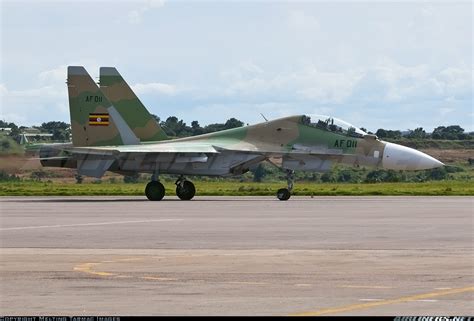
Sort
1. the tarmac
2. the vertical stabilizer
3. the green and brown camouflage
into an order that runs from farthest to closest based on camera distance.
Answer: the green and brown camouflage
the vertical stabilizer
the tarmac

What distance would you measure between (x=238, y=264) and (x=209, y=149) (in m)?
27.8

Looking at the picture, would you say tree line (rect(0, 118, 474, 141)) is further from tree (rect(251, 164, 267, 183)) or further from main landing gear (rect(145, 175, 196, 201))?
main landing gear (rect(145, 175, 196, 201))

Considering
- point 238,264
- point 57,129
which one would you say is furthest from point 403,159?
point 57,129

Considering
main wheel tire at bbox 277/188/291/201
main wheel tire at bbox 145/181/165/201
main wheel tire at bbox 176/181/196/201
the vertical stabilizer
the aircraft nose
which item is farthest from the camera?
the vertical stabilizer

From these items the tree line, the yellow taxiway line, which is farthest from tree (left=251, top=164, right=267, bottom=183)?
the yellow taxiway line

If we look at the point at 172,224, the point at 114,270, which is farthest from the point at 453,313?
the point at 172,224

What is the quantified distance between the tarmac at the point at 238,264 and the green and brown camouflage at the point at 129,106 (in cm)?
1639

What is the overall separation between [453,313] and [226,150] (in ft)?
109

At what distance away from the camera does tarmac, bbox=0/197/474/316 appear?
43.3 ft

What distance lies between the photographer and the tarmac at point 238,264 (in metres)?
13.2

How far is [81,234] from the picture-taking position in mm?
24562

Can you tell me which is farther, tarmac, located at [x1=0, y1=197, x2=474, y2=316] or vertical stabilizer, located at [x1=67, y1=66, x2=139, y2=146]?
vertical stabilizer, located at [x1=67, y1=66, x2=139, y2=146]

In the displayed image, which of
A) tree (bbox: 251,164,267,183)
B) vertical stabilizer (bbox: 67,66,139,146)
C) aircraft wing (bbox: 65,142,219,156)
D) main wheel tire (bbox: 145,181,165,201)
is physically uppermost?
vertical stabilizer (bbox: 67,66,139,146)

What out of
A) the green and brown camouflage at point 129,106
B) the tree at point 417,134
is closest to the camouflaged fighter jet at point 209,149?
the green and brown camouflage at point 129,106
